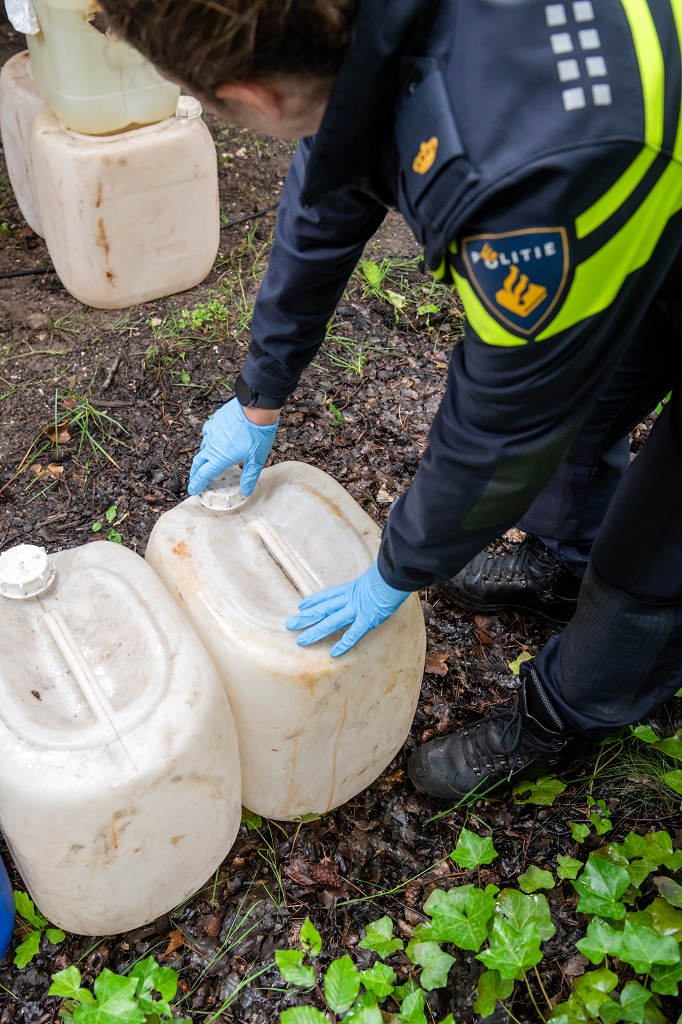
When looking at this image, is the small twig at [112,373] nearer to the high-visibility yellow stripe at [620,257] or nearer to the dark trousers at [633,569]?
the dark trousers at [633,569]

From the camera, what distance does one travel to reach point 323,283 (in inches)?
58.4

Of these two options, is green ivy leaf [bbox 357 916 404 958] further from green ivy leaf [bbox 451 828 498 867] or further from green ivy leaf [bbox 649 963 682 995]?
green ivy leaf [bbox 649 963 682 995]

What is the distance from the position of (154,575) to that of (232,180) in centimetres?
257

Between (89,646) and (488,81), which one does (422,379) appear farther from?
(488,81)

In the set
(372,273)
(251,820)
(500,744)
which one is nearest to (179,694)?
(251,820)

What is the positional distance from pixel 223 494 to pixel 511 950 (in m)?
0.96

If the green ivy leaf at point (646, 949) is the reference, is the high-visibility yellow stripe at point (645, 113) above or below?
above

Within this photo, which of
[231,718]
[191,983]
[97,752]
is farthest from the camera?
[191,983]

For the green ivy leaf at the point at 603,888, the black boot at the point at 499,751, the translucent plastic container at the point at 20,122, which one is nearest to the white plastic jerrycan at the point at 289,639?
the black boot at the point at 499,751

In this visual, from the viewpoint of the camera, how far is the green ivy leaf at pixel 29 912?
5.35 ft

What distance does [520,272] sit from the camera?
3.12 ft

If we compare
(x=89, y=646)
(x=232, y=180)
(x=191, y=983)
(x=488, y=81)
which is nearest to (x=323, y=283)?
(x=488, y=81)

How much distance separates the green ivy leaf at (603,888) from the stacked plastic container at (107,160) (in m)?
2.31

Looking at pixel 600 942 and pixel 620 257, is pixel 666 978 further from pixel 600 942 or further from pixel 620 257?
pixel 620 257
